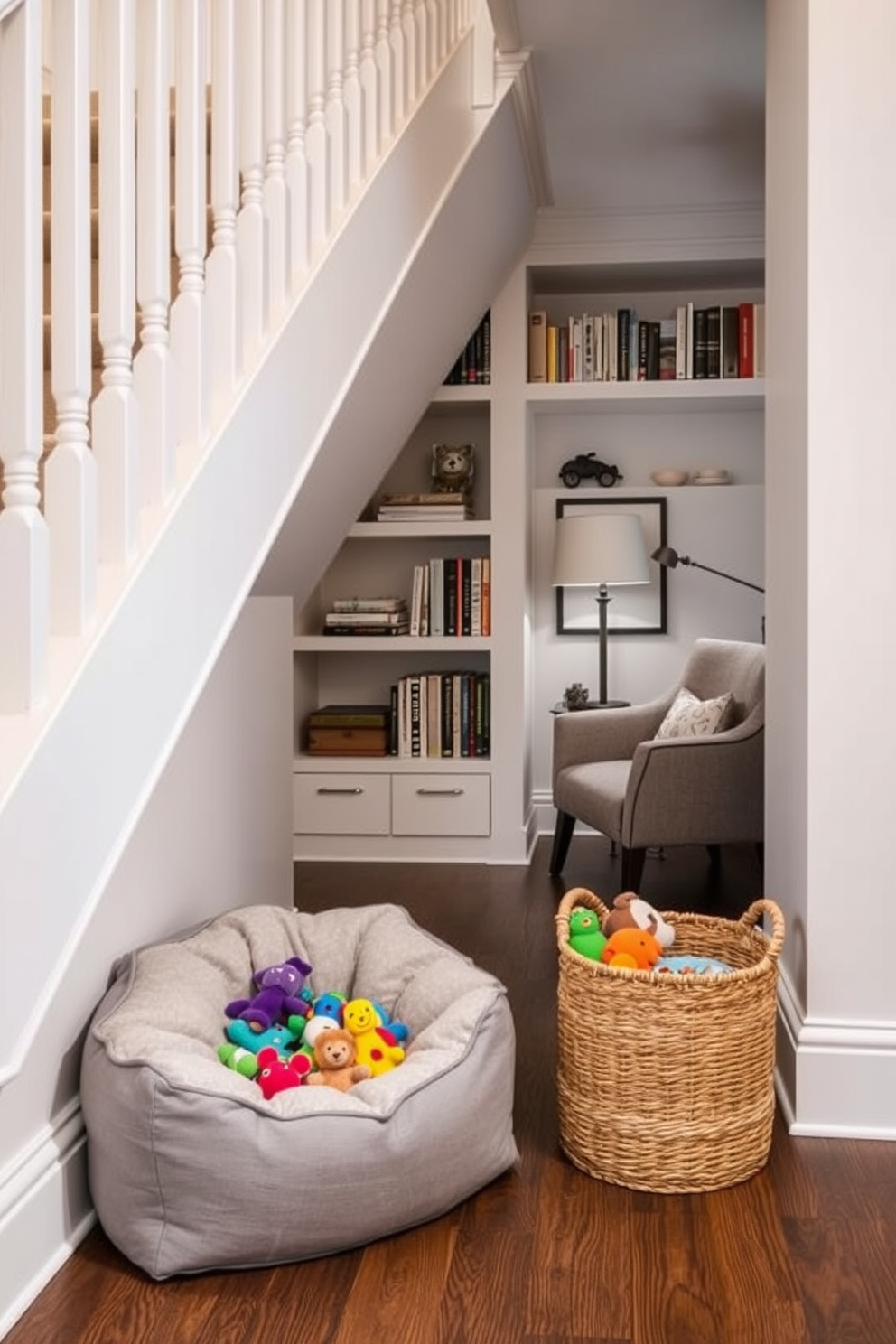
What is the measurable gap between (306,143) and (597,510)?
3.03m

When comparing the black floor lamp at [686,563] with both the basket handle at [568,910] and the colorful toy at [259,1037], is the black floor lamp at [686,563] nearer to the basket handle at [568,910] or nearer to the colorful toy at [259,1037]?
Answer: the basket handle at [568,910]

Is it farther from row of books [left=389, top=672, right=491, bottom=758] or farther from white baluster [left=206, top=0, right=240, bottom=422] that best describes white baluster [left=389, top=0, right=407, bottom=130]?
row of books [left=389, top=672, right=491, bottom=758]

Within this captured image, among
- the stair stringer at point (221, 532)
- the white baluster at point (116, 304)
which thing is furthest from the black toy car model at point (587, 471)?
the white baluster at point (116, 304)

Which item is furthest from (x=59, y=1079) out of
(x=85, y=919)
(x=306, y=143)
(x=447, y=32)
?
(x=447, y=32)

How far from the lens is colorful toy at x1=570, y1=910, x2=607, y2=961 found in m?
Result: 2.28

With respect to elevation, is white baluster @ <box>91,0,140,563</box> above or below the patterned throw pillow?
above

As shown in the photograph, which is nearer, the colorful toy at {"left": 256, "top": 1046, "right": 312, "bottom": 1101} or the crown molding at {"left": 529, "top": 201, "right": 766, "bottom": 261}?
the colorful toy at {"left": 256, "top": 1046, "right": 312, "bottom": 1101}

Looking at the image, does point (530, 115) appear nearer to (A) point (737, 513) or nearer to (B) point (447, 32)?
(B) point (447, 32)

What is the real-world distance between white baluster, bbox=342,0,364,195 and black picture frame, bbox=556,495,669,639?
2734mm

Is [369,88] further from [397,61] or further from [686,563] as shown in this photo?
[686,563]

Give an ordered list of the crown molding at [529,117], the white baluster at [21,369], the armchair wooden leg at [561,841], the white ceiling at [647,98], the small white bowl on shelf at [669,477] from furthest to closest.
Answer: the small white bowl on shelf at [669,477], the armchair wooden leg at [561,841], the crown molding at [529,117], the white ceiling at [647,98], the white baluster at [21,369]

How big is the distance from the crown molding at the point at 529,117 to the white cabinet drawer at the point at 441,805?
206 centimetres

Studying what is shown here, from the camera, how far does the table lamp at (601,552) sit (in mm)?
4672

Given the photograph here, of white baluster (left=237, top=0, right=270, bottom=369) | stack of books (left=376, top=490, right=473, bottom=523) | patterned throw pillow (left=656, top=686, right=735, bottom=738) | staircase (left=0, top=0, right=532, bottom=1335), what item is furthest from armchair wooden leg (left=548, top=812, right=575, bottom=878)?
white baluster (left=237, top=0, right=270, bottom=369)
